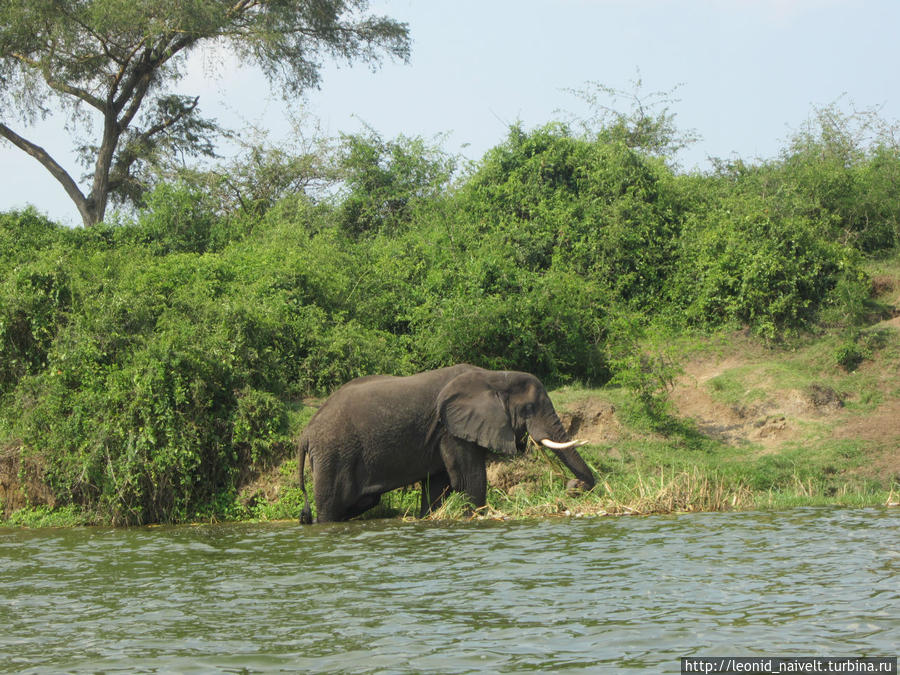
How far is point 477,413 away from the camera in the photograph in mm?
12516

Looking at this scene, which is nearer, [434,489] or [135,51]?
[434,489]

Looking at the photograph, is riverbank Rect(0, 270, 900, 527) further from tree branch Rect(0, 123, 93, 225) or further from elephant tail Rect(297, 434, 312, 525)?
tree branch Rect(0, 123, 93, 225)

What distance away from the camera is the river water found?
6.13m

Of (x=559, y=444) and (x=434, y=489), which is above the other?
(x=559, y=444)

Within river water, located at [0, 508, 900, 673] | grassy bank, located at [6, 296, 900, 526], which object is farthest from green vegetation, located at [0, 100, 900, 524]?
river water, located at [0, 508, 900, 673]

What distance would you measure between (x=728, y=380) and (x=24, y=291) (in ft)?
38.0

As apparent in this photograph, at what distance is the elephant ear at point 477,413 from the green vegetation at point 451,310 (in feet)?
2.88

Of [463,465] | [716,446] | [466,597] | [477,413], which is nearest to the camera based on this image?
[466,597]

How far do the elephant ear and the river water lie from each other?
4.01 ft

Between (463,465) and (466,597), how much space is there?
494 centimetres

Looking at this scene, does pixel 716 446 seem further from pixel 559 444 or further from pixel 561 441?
pixel 559 444

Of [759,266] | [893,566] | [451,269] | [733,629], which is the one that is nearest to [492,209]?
[451,269]

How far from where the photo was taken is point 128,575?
9242 mm

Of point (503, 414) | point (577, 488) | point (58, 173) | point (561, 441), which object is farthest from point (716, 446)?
point (58, 173)
